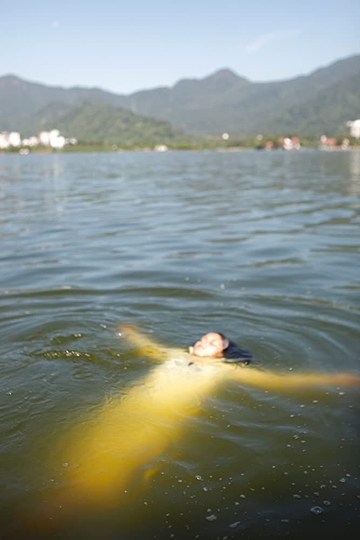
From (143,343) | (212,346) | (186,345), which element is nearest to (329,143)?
(186,345)

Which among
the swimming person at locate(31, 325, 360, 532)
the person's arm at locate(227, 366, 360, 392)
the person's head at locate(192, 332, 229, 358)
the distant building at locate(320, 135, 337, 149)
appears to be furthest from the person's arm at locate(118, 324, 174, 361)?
the distant building at locate(320, 135, 337, 149)

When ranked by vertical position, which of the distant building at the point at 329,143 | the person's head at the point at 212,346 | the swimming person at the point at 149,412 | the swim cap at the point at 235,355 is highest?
the distant building at the point at 329,143

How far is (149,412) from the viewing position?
5738mm

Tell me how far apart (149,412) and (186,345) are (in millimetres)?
2089

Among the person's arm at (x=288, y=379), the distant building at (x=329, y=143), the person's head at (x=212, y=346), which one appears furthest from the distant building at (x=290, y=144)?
the person's arm at (x=288, y=379)

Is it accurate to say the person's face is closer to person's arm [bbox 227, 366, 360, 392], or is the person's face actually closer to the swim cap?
the swim cap

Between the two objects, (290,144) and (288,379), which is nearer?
(288,379)

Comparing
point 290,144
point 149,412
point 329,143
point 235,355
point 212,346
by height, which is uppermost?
point 290,144

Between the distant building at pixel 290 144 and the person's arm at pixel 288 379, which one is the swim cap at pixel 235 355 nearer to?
the person's arm at pixel 288 379

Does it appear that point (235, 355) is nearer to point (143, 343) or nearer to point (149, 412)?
point (143, 343)

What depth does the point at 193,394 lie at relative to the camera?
620 cm

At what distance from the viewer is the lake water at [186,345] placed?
13.8ft

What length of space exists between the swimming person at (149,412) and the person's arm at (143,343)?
14 millimetres

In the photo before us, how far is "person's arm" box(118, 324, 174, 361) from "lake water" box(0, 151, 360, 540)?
184 millimetres
